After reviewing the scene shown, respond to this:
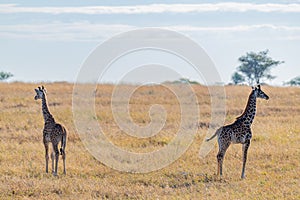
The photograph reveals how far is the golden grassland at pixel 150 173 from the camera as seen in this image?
1180cm

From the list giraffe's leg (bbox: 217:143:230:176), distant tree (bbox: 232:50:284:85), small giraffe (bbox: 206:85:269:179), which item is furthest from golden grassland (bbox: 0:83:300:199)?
distant tree (bbox: 232:50:284:85)

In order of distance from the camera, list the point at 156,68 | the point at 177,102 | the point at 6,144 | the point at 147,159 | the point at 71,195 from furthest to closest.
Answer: the point at 177,102 < the point at 6,144 < the point at 147,159 < the point at 156,68 < the point at 71,195

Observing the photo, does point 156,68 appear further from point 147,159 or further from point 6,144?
point 6,144

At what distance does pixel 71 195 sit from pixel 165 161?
3.88 metres

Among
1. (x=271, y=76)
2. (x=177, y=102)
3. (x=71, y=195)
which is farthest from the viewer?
(x=271, y=76)

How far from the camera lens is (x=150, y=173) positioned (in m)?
13.7

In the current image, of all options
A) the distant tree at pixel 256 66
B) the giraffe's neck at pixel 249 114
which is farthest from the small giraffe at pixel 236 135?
the distant tree at pixel 256 66

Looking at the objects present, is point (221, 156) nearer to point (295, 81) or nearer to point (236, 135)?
point (236, 135)

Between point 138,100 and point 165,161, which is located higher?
point 138,100

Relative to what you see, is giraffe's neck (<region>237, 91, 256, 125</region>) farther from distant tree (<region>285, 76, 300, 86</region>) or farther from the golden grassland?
distant tree (<region>285, 76, 300, 86</region>)

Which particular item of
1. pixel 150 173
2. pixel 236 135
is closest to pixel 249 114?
pixel 236 135

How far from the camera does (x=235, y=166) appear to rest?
14414 mm

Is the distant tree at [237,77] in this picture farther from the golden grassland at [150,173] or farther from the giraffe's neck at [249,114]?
the giraffe's neck at [249,114]

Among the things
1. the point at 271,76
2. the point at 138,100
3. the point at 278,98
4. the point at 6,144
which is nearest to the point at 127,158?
the point at 6,144
